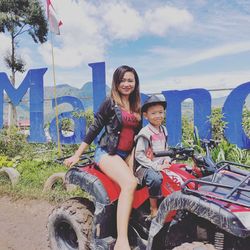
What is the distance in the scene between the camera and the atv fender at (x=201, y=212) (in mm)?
2199

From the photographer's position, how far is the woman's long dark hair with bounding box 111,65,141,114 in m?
3.40

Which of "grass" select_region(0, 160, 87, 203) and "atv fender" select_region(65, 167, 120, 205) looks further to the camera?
"grass" select_region(0, 160, 87, 203)

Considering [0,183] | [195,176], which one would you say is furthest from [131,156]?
[0,183]

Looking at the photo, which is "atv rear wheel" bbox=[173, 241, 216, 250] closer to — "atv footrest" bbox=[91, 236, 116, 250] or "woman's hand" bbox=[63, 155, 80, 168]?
"atv footrest" bbox=[91, 236, 116, 250]

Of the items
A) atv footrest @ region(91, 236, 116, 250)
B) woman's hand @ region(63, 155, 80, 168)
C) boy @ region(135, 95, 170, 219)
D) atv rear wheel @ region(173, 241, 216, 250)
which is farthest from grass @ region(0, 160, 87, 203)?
A: atv rear wheel @ region(173, 241, 216, 250)

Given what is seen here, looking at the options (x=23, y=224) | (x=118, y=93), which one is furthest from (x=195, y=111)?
(x=118, y=93)

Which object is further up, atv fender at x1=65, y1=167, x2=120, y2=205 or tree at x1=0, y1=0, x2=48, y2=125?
tree at x1=0, y1=0, x2=48, y2=125

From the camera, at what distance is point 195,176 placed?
2932 mm

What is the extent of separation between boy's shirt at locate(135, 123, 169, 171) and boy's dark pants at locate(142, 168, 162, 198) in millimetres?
77

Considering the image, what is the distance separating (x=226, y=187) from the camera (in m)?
2.35

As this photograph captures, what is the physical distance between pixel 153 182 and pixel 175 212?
10.5 inches

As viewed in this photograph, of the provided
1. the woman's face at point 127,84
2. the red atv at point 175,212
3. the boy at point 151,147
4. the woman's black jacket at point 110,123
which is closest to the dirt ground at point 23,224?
the red atv at point 175,212

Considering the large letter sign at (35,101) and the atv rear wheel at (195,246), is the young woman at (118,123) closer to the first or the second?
the atv rear wheel at (195,246)

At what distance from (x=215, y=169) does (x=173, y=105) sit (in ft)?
19.1
